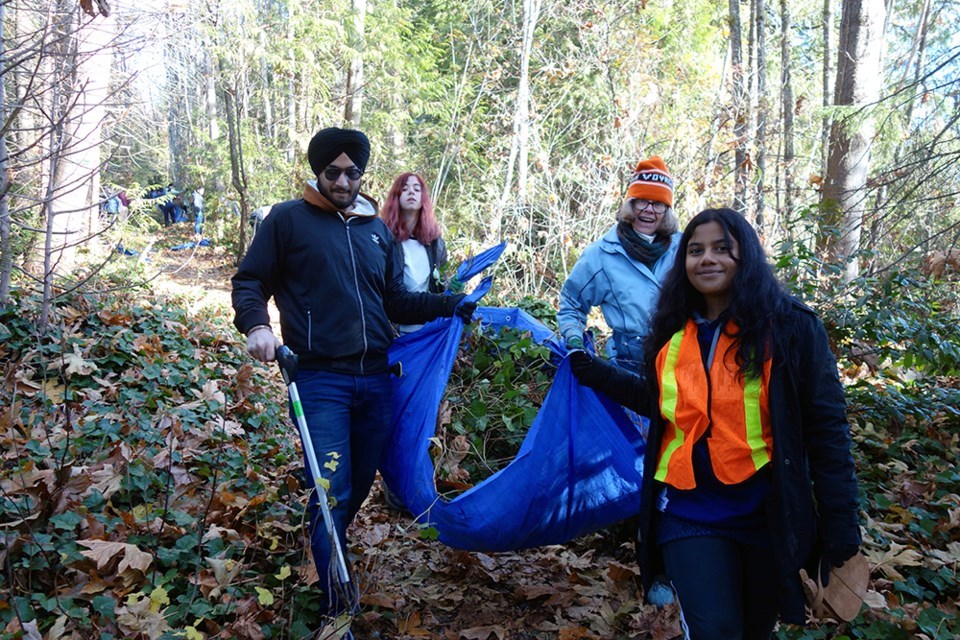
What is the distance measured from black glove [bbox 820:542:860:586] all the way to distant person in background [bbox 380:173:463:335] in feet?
10.1

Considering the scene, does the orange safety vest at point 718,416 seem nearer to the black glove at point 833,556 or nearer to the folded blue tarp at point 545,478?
the black glove at point 833,556

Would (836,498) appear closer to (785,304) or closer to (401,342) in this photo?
(785,304)

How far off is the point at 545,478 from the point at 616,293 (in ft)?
3.19

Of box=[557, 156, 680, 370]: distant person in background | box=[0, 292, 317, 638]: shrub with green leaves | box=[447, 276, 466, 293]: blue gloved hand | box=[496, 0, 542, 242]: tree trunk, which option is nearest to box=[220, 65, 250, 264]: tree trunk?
box=[496, 0, 542, 242]: tree trunk

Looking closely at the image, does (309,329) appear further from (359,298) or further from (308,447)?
(308,447)

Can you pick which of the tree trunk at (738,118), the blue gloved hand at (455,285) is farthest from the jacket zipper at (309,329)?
the tree trunk at (738,118)

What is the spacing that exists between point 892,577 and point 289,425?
390 centimetres

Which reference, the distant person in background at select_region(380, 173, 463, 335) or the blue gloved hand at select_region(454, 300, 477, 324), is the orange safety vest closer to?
the blue gloved hand at select_region(454, 300, 477, 324)

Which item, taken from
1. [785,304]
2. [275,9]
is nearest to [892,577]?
[785,304]

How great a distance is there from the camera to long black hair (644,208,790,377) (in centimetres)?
212

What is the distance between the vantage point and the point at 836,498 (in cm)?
203

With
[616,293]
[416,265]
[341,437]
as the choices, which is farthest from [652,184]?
[341,437]

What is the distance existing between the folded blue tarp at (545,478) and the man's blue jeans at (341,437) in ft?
0.54

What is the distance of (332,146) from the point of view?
3137mm
